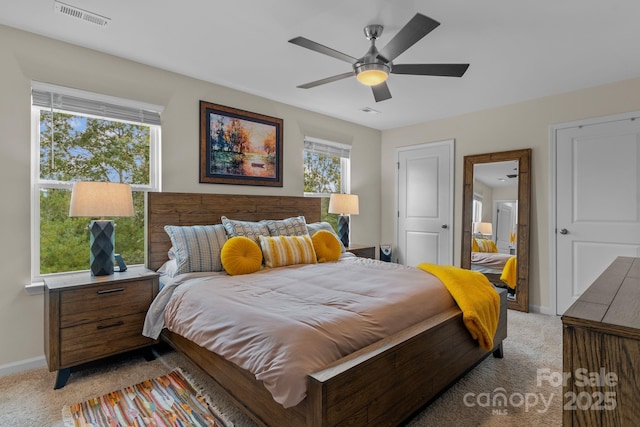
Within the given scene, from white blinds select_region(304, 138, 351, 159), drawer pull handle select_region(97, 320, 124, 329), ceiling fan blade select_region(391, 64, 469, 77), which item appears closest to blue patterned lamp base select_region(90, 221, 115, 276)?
drawer pull handle select_region(97, 320, 124, 329)

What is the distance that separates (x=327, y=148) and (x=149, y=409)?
143 inches

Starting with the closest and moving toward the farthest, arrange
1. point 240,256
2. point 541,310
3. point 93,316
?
point 93,316 → point 240,256 → point 541,310

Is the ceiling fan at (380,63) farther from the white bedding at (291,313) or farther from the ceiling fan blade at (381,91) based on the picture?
the white bedding at (291,313)

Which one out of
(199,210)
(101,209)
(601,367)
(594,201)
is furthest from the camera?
(594,201)

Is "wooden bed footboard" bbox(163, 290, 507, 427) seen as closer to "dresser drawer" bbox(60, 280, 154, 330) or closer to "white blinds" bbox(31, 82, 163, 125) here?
"dresser drawer" bbox(60, 280, 154, 330)

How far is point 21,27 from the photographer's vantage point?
246 centimetres

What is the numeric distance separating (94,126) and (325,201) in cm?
287

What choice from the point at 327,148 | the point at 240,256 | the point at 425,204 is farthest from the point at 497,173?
the point at 240,256

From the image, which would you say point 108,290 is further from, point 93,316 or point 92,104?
point 92,104

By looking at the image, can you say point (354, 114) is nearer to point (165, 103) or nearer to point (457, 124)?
point (457, 124)

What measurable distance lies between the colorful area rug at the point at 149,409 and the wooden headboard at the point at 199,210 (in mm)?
1144

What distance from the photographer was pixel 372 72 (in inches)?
93.1

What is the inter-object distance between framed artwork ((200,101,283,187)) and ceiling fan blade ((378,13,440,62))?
1.93m

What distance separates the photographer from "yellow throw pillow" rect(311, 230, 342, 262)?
335 cm
